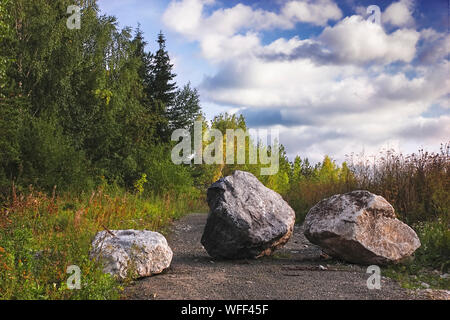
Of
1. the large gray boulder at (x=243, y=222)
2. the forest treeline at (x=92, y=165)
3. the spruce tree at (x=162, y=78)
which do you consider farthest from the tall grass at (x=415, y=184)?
the spruce tree at (x=162, y=78)

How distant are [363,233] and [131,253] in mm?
3854

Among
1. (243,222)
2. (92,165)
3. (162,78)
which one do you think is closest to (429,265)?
(243,222)

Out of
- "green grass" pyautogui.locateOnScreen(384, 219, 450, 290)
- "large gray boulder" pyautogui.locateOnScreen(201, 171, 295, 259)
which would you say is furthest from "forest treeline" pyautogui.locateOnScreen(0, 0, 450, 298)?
"large gray boulder" pyautogui.locateOnScreen(201, 171, 295, 259)

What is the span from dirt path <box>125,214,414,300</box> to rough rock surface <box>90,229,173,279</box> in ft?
0.57

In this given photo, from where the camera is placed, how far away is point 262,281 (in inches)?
232

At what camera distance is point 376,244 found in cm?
707

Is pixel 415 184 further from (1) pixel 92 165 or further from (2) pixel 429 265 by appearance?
(1) pixel 92 165

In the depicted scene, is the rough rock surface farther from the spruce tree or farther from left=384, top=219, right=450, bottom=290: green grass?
the spruce tree

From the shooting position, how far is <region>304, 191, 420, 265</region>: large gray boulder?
7043 mm

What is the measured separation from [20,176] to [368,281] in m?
12.1

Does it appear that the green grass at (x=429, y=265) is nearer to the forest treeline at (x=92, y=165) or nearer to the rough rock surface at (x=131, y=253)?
the forest treeline at (x=92, y=165)

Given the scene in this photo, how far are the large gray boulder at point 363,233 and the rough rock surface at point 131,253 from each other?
2840mm
